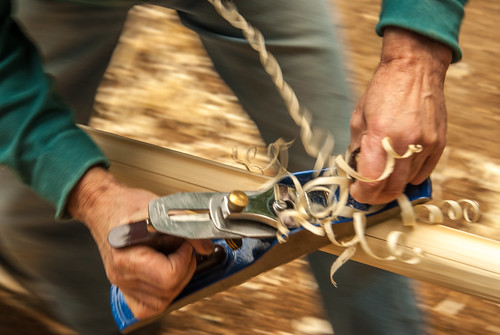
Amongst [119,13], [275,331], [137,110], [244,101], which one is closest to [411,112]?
[244,101]

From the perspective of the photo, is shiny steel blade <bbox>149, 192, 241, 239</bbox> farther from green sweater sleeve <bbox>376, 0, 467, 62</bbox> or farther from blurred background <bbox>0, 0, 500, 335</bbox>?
blurred background <bbox>0, 0, 500, 335</bbox>

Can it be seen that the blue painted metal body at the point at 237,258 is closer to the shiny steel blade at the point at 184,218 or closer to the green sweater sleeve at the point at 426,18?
the shiny steel blade at the point at 184,218

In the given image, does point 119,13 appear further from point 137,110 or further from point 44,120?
point 137,110

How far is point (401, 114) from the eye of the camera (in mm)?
710

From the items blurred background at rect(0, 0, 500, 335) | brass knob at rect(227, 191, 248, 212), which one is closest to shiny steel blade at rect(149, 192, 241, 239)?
brass knob at rect(227, 191, 248, 212)

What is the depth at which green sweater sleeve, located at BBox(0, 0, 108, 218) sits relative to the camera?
2.56 feet

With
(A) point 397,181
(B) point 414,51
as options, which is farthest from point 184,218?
(B) point 414,51

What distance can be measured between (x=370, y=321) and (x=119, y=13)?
2.74 feet

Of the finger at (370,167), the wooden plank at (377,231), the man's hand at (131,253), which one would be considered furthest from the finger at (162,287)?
the finger at (370,167)

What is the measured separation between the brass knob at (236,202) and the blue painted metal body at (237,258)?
0.28 feet

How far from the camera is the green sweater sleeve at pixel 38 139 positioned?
0.78 m

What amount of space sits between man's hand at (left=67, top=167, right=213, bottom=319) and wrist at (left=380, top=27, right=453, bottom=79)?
0.38 meters

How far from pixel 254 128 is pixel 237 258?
1.04 m

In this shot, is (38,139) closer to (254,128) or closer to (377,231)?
(377,231)
